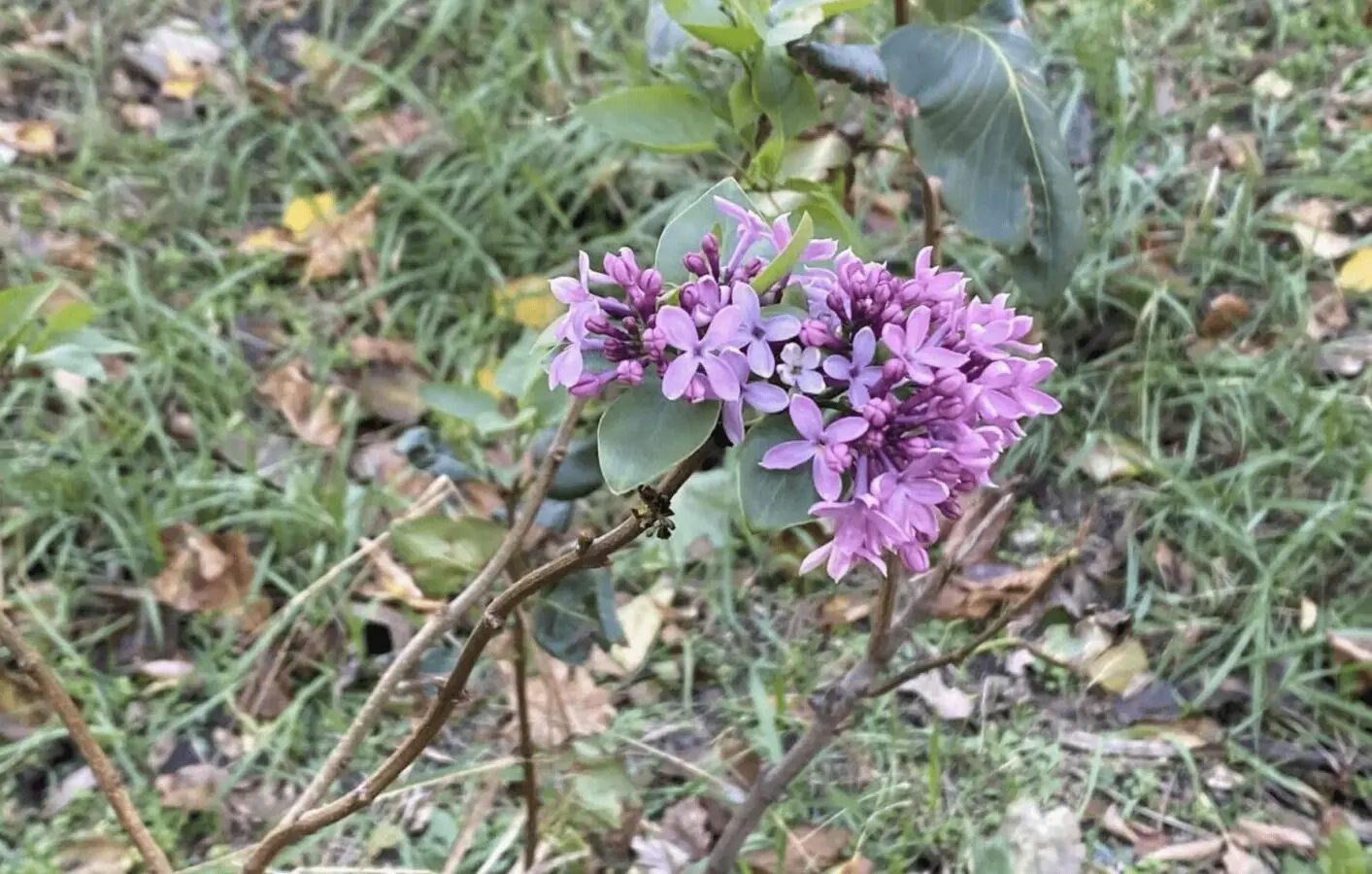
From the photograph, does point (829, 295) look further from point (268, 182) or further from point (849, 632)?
point (268, 182)

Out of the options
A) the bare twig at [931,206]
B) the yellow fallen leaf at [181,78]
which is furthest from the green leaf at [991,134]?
the yellow fallen leaf at [181,78]

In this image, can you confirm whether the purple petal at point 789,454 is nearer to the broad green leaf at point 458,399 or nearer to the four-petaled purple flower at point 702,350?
the four-petaled purple flower at point 702,350

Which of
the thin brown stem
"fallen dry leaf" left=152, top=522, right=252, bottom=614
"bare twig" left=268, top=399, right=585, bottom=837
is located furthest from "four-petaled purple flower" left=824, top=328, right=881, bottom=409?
"fallen dry leaf" left=152, top=522, right=252, bottom=614

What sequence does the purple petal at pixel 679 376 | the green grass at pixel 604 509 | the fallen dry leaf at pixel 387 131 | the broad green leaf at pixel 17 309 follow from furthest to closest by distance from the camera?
the fallen dry leaf at pixel 387 131 → the green grass at pixel 604 509 → the broad green leaf at pixel 17 309 → the purple petal at pixel 679 376

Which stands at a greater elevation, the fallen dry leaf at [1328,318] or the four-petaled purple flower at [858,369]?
the four-petaled purple flower at [858,369]

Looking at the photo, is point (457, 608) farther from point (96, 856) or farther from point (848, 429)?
point (96, 856)

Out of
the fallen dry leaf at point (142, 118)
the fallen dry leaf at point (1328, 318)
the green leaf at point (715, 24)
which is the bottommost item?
the fallen dry leaf at point (1328, 318)

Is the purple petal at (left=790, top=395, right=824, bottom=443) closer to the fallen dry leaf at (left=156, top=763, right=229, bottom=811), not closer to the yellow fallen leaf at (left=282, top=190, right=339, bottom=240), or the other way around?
the fallen dry leaf at (left=156, top=763, right=229, bottom=811)

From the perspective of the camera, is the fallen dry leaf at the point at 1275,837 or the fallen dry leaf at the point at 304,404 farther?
the fallen dry leaf at the point at 304,404
